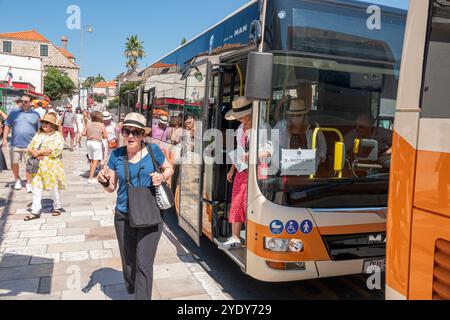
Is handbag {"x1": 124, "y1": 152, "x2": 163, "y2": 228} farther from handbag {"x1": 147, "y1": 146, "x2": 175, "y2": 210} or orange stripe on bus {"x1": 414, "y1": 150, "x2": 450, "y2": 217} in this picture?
orange stripe on bus {"x1": 414, "y1": 150, "x2": 450, "y2": 217}

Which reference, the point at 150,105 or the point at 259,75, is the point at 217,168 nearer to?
the point at 259,75

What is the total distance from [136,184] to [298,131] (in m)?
1.56

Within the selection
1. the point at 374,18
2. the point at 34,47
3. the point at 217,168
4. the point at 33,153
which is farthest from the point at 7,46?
the point at 374,18

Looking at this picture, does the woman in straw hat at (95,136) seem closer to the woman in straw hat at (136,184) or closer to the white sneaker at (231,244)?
the white sneaker at (231,244)

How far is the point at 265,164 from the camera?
383cm

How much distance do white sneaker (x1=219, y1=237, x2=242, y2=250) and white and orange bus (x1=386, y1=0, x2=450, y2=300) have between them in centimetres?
237

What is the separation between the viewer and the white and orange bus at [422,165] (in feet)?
6.67

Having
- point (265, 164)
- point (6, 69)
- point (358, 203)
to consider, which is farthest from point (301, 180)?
point (6, 69)

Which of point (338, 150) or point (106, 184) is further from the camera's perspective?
point (338, 150)

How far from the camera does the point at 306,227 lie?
3.78m

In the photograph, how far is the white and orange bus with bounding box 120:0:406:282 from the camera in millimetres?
3756

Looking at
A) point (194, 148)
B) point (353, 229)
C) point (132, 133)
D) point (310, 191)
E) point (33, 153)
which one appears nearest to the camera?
point (132, 133)

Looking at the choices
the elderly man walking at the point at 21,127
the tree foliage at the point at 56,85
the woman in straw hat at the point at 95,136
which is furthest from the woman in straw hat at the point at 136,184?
the tree foliage at the point at 56,85
